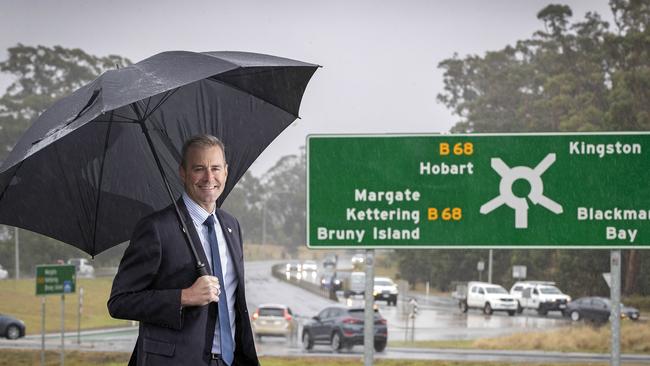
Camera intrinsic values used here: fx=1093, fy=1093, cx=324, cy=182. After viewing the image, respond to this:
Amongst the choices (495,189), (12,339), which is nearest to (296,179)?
(12,339)

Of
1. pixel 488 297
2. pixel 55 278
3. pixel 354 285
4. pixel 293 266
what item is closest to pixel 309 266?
pixel 293 266

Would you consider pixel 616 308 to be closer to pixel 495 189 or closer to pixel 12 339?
pixel 495 189

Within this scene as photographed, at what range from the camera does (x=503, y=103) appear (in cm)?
5028

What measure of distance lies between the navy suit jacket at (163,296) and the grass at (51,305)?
4105 centimetres

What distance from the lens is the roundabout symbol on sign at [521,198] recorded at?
30.9 feet

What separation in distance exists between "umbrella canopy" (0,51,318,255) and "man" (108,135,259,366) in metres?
0.79

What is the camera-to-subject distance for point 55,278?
28422mm

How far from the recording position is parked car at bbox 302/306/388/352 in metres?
35.3

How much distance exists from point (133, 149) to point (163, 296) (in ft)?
4.90

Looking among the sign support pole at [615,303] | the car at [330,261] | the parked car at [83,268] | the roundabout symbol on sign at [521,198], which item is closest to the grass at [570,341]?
the car at [330,261]

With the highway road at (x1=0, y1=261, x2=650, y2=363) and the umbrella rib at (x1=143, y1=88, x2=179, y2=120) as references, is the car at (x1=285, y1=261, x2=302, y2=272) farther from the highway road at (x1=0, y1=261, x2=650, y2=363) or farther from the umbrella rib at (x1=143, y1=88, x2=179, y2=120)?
the umbrella rib at (x1=143, y1=88, x2=179, y2=120)

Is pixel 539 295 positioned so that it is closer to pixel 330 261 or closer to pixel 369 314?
pixel 330 261

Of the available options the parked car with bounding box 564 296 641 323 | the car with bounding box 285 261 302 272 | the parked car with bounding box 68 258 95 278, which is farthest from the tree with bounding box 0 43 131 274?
the parked car with bounding box 564 296 641 323

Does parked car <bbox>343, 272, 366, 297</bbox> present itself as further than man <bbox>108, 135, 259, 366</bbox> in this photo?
Yes
